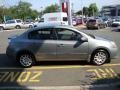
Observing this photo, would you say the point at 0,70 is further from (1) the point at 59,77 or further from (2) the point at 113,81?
(2) the point at 113,81

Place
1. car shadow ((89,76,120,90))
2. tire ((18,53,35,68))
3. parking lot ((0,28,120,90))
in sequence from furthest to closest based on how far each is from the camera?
tire ((18,53,35,68)) → parking lot ((0,28,120,90)) → car shadow ((89,76,120,90))

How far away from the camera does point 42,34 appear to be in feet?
38.3

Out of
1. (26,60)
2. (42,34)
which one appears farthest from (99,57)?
(26,60)

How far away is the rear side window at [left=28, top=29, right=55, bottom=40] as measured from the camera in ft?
38.0

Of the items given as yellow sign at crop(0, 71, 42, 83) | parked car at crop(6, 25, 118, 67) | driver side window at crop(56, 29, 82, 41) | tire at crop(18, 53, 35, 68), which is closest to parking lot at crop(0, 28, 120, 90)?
yellow sign at crop(0, 71, 42, 83)

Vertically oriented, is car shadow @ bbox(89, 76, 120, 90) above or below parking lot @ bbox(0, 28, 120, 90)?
above

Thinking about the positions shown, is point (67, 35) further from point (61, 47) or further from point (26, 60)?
point (26, 60)

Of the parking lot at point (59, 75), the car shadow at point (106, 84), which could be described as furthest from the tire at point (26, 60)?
the car shadow at point (106, 84)

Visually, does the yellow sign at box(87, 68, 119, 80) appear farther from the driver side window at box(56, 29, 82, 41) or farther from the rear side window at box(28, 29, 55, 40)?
the rear side window at box(28, 29, 55, 40)

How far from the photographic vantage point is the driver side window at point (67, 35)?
1147cm

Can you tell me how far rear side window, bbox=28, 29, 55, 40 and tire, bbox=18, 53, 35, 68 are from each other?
694mm

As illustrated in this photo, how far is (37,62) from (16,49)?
1.03m

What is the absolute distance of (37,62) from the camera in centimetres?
1210

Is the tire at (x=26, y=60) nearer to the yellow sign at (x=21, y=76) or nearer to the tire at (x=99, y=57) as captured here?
the yellow sign at (x=21, y=76)
